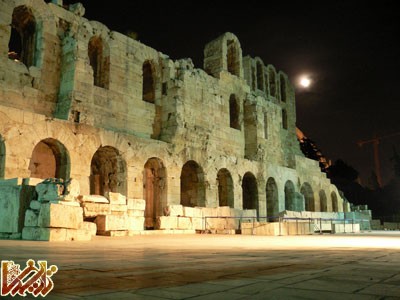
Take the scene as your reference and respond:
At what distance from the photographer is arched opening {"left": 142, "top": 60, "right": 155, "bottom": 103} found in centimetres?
2144

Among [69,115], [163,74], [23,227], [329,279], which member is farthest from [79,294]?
[163,74]

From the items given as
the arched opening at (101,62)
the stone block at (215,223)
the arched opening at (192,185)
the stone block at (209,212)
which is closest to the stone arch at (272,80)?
the arched opening at (192,185)

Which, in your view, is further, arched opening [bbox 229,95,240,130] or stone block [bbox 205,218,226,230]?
arched opening [bbox 229,95,240,130]

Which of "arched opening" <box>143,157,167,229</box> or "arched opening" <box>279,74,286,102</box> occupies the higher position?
"arched opening" <box>279,74,286,102</box>

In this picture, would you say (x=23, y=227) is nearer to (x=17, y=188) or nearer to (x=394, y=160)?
(x=17, y=188)

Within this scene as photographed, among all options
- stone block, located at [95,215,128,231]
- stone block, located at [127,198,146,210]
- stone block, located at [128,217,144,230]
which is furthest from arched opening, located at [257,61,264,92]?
stone block, located at [95,215,128,231]

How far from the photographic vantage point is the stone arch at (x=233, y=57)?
26.2m

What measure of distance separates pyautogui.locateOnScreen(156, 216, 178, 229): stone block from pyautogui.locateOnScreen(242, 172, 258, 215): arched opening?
30.2ft

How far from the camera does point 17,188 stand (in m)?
9.98

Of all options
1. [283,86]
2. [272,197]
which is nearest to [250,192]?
[272,197]

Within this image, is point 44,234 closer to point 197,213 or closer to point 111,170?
point 111,170

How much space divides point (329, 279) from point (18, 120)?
11738 millimetres

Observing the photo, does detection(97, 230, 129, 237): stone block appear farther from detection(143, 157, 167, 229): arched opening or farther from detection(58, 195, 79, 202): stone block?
detection(143, 157, 167, 229): arched opening

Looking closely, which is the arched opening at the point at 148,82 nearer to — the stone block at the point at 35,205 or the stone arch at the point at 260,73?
the stone block at the point at 35,205
